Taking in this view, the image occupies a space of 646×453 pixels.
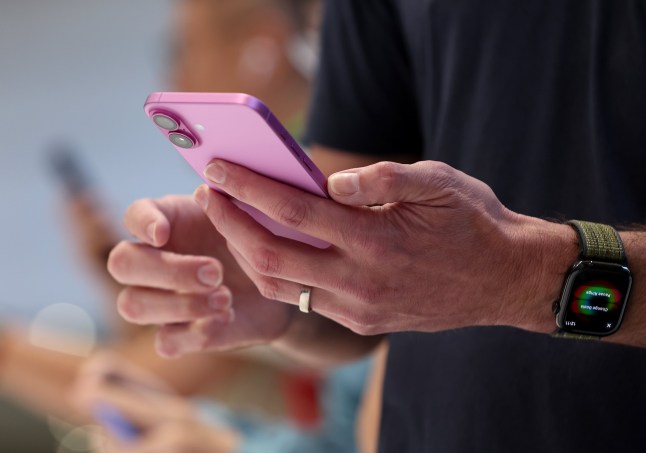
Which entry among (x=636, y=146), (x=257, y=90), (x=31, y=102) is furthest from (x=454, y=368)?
(x=31, y=102)

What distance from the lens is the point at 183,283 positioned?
0.72m

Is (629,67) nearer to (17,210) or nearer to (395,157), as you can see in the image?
(395,157)

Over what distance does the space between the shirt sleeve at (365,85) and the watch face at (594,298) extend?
404mm

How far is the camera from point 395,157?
3.11ft

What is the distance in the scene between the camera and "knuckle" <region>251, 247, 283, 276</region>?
22.0 inches

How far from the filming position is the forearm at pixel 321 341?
873 mm

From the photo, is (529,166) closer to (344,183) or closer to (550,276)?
(550,276)

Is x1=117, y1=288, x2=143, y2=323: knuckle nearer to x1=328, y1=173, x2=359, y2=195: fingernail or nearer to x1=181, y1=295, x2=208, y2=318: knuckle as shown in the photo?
x1=181, y1=295, x2=208, y2=318: knuckle

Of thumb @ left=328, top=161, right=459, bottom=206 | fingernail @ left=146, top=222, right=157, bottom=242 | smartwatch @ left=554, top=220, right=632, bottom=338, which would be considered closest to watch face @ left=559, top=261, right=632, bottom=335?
smartwatch @ left=554, top=220, right=632, bottom=338

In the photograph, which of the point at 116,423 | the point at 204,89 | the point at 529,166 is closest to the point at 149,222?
the point at 529,166

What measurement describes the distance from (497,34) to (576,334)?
310mm

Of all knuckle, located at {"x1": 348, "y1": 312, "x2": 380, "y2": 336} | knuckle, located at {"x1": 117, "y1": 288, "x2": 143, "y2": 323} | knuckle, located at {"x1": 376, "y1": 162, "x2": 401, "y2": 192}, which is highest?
knuckle, located at {"x1": 376, "y1": 162, "x2": 401, "y2": 192}

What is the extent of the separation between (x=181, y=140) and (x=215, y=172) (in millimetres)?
39

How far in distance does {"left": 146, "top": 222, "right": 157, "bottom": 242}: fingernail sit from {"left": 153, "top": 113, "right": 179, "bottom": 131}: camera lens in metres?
0.17
